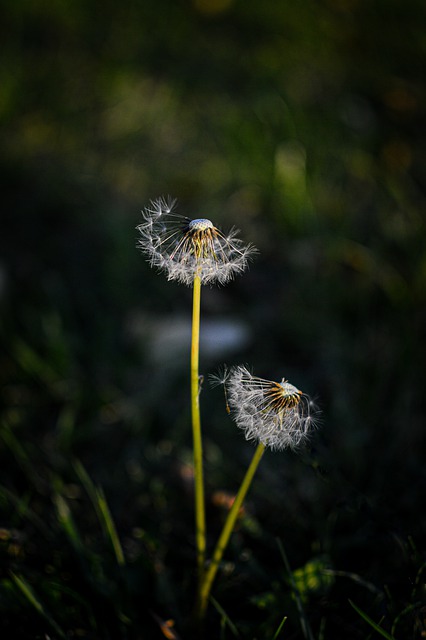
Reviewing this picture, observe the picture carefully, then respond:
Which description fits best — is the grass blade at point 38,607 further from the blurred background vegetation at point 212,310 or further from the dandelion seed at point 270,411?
the dandelion seed at point 270,411

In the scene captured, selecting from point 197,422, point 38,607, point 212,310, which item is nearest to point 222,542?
point 197,422

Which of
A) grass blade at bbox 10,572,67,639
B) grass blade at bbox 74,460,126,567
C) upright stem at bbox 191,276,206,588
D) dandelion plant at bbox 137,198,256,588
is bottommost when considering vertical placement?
grass blade at bbox 10,572,67,639

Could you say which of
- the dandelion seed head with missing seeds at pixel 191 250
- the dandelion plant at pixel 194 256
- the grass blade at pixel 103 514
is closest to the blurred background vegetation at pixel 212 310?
the grass blade at pixel 103 514

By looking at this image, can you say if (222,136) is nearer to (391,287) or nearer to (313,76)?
(313,76)

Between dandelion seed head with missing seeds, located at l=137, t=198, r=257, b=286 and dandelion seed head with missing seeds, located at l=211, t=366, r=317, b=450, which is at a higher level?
dandelion seed head with missing seeds, located at l=137, t=198, r=257, b=286

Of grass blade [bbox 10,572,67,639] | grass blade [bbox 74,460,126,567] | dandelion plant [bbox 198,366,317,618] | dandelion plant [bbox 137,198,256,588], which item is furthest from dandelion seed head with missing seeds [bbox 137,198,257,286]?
grass blade [bbox 10,572,67,639]

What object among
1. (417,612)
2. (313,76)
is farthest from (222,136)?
(417,612)

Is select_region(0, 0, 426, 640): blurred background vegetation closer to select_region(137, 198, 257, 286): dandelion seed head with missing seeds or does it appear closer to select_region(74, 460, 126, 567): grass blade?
select_region(74, 460, 126, 567): grass blade
